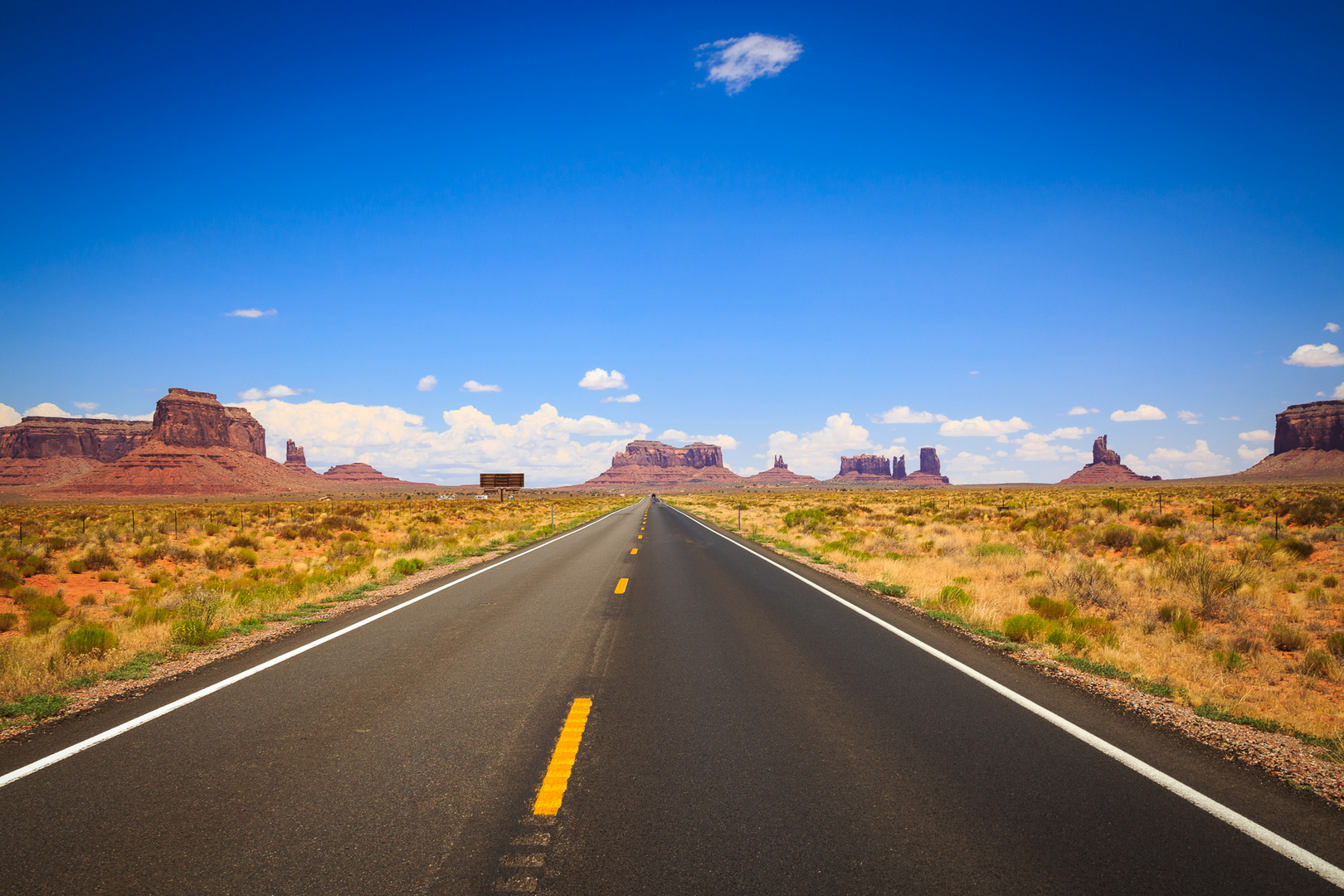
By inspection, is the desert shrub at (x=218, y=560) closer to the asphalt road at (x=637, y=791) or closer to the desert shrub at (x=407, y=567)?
the desert shrub at (x=407, y=567)

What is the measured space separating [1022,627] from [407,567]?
533 inches

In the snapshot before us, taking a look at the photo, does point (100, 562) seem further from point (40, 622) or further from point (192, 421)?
point (192, 421)

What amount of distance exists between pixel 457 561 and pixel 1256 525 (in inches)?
1112

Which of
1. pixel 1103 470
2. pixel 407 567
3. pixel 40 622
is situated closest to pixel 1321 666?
pixel 407 567

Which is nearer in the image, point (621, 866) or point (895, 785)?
point (621, 866)

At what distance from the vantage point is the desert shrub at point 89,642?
720 cm

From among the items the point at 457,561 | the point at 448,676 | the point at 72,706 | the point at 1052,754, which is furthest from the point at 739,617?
the point at 457,561

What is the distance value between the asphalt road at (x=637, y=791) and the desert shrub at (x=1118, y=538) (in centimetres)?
1637

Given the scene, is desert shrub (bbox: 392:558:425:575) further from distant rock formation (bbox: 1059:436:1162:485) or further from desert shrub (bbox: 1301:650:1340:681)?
distant rock formation (bbox: 1059:436:1162:485)

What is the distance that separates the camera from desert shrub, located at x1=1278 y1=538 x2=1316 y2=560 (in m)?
15.8

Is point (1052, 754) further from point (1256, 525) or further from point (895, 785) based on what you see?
point (1256, 525)

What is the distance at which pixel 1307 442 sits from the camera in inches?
5684

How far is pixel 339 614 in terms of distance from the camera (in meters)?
10.1

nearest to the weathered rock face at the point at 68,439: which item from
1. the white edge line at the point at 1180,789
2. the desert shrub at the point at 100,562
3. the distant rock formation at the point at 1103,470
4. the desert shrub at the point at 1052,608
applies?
the desert shrub at the point at 100,562
